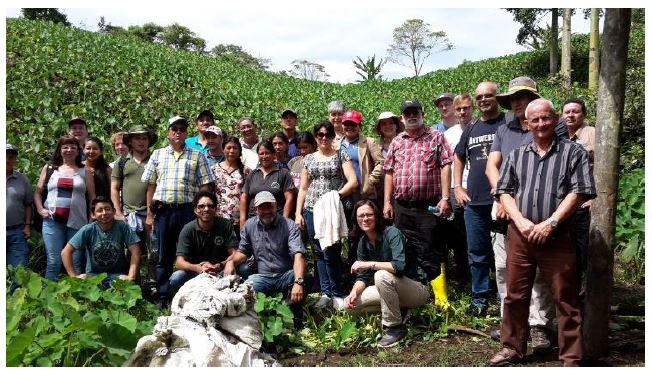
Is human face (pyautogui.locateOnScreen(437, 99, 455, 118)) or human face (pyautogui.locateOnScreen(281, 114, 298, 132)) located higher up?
A: human face (pyautogui.locateOnScreen(437, 99, 455, 118))

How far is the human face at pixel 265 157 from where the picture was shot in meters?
5.42

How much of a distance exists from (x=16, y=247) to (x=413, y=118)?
12.0 ft

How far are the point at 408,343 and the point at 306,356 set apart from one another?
0.75m

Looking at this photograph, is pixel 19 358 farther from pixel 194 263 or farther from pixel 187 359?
pixel 194 263

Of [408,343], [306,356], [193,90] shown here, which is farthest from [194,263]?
[193,90]

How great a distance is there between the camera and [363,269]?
467cm

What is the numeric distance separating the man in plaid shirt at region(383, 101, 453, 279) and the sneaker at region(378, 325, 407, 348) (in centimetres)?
60

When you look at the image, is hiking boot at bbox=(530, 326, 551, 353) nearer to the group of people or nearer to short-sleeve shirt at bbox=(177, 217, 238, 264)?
the group of people

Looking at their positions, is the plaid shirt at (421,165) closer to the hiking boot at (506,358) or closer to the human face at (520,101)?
the human face at (520,101)

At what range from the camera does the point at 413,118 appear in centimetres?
504

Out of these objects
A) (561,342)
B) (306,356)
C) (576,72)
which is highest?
(576,72)

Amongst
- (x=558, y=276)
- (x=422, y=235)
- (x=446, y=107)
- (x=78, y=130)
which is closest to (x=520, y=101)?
(x=558, y=276)

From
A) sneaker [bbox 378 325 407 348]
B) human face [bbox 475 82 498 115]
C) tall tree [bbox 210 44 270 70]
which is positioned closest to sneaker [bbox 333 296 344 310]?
sneaker [bbox 378 325 407 348]

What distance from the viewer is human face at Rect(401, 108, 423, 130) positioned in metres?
5.02
